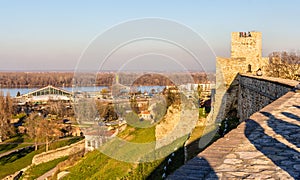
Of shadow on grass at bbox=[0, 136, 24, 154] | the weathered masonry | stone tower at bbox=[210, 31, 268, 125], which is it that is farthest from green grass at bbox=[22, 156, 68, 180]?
the weathered masonry

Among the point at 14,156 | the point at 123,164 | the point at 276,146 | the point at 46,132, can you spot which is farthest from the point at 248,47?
the point at 46,132

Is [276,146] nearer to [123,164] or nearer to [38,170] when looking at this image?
[123,164]

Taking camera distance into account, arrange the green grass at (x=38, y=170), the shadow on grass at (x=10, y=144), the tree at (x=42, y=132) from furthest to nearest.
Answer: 1. the shadow on grass at (x=10, y=144)
2. the tree at (x=42, y=132)
3. the green grass at (x=38, y=170)

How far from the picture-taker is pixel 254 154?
298 centimetres

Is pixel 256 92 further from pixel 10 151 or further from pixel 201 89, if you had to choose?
pixel 10 151

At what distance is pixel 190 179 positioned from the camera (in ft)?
7.63

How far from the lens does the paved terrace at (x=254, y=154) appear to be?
8.19 feet

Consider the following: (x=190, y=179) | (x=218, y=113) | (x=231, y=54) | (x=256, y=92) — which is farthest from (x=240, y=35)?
(x=190, y=179)

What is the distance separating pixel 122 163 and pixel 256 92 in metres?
7.57

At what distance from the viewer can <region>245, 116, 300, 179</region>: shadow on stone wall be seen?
272 cm

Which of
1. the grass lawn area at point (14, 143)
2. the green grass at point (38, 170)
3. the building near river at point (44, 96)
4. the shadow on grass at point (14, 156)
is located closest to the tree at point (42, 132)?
the shadow on grass at point (14, 156)

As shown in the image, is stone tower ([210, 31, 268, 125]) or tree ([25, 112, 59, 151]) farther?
tree ([25, 112, 59, 151])

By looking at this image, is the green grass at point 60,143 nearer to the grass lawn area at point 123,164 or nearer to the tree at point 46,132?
the tree at point 46,132

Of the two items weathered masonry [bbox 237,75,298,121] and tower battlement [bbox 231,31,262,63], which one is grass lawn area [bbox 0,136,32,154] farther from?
weathered masonry [bbox 237,75,298,121]
